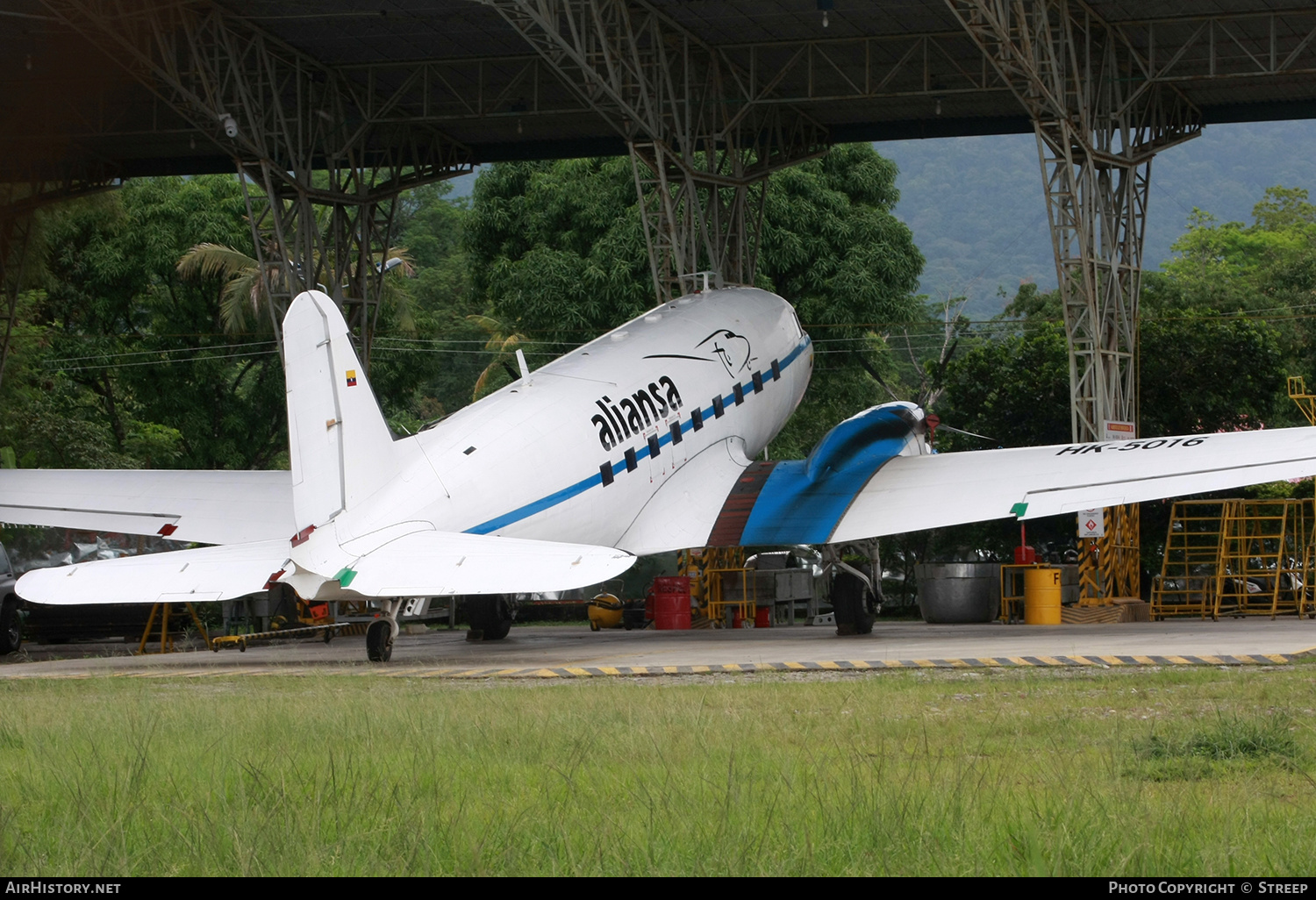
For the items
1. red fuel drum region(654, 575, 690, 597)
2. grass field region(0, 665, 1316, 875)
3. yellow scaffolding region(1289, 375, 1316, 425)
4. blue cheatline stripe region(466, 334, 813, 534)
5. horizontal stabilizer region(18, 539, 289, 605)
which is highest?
yellow scaffolding region(1289, 375, 1316, 425)

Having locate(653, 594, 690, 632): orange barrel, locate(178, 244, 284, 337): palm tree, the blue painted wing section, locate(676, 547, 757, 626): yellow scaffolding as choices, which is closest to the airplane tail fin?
the blue painted wing section

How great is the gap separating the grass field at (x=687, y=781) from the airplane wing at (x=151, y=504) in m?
8.54

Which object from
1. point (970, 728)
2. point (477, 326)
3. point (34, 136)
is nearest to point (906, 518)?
point (970, 728)

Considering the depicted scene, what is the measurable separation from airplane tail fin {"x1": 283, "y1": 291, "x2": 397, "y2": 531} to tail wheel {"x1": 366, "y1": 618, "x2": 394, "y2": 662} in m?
1.66

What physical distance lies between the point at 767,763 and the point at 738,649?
10.7m

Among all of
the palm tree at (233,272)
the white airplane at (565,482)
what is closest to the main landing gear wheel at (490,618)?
the white airplane at (565,482)

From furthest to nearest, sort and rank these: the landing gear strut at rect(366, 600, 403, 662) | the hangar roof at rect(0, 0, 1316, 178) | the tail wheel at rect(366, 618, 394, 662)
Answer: the hangar roof at rect(0, 0, 1316, 178), the tail wheel at rect(366, 618, 394, 662), the landing gear strut at rect(366, 600, 403, 662)

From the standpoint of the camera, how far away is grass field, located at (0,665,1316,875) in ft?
18.9

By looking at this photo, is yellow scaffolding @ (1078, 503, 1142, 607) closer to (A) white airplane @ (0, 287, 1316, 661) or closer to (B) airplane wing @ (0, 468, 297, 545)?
(A) white airplane @ (0, 287, 1316, 661)

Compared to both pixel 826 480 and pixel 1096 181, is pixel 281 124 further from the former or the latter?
pixel 1096 181

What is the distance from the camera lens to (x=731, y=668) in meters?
14.7

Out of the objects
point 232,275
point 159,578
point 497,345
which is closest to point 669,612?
point 159,578

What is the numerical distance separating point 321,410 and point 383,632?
2.82m
